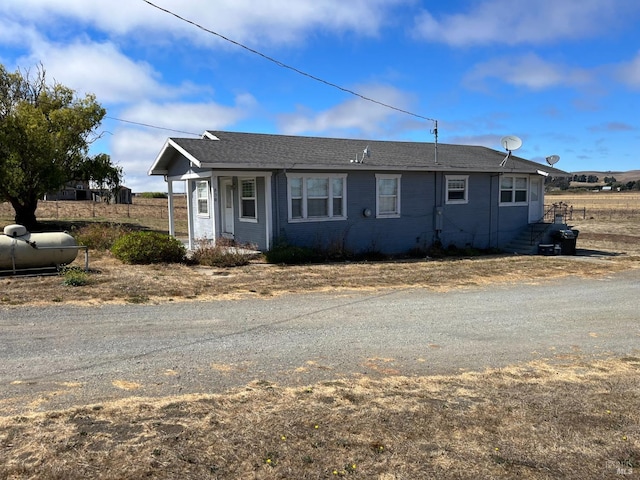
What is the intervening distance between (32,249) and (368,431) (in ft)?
29.3

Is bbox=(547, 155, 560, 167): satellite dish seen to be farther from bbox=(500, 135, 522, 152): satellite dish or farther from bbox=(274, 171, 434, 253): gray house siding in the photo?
bbox=(274, 171, 434, 253): gray house siding

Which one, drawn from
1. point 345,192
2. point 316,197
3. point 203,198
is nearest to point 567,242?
point 345,192

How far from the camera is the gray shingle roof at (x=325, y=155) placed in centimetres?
1340

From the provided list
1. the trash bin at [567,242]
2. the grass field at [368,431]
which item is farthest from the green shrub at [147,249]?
the trash bin at [567,242]

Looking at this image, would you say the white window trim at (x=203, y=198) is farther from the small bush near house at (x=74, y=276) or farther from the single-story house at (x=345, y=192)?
the small bush near house at (x=74, y=276)

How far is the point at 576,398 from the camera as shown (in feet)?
14.4

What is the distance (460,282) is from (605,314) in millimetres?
3320

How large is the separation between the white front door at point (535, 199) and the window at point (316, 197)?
28.9 ft

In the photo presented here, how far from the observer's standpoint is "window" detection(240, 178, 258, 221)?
47.6ft

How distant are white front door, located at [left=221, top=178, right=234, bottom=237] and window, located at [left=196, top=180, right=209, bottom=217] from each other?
1.77 ft

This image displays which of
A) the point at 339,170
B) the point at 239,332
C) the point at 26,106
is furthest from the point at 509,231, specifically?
the point at 26,106

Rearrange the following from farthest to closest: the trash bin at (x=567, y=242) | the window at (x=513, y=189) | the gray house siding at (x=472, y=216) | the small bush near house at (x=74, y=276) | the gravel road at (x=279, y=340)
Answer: the window at (x=513, y=189), the trash bin at (x=567, y=242), the gray house siding at (x=472, y=216), the small bush near house at (x=74, y=276), the gravel road at (x=279, y=340)

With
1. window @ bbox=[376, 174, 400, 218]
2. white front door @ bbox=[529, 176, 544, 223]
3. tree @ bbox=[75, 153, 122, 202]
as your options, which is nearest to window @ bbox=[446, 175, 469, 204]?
window @ bbox=[376, 174, 400, 218]

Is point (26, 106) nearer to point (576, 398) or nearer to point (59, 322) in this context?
point (59, 322)
